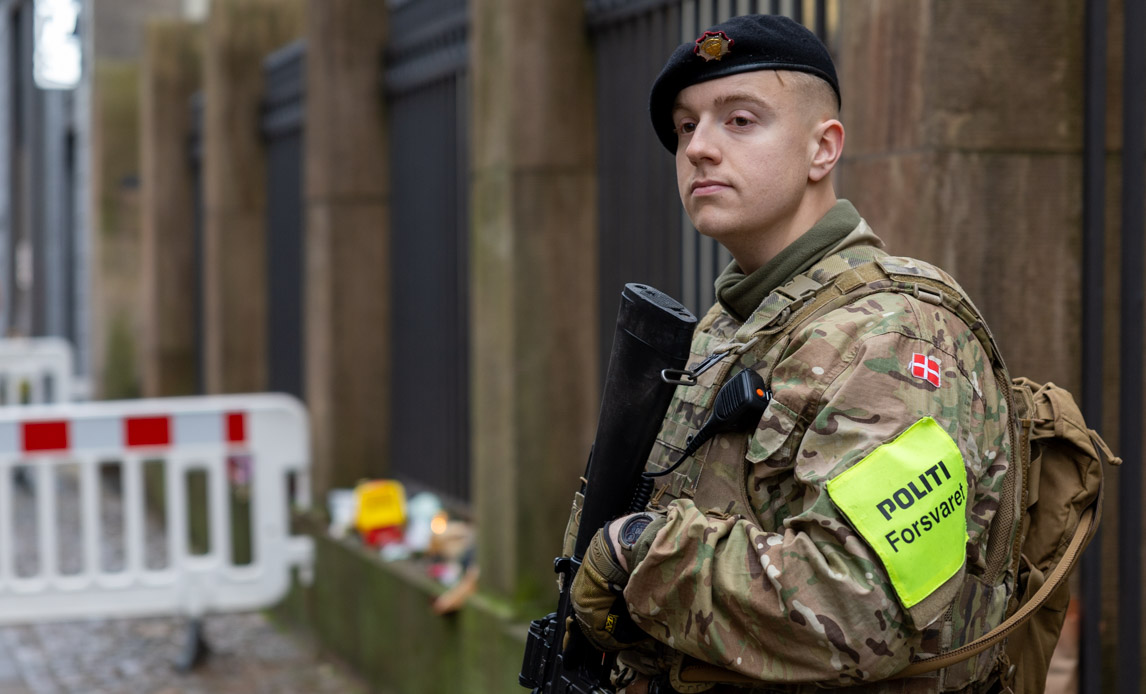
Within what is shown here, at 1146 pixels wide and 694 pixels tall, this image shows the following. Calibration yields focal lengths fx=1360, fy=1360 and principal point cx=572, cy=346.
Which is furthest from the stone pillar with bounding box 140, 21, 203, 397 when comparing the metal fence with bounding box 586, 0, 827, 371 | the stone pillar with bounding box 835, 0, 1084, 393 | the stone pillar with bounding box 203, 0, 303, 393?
the stone pillar with bounding box 835, 0, 1084, 393

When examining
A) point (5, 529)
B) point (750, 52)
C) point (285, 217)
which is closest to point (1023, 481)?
point (750, 52)

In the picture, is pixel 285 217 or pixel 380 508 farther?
pixel 285 217

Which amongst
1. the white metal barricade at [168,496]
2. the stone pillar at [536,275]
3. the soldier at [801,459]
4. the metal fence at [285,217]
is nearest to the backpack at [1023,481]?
the soldier at [801,459]

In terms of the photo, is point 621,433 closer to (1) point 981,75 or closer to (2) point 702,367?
(2) point 702,367

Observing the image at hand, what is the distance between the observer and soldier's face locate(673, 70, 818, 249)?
2018 millimetres

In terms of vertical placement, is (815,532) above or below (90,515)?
above

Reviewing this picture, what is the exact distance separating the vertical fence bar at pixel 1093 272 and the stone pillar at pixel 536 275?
2033 mm

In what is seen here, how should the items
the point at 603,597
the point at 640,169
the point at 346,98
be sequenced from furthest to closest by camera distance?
the point at 346,98, the point at 640,169, the point at 603,597

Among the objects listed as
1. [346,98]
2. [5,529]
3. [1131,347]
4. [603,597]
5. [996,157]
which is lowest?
[5,529]

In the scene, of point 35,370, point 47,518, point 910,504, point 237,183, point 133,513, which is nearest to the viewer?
point 910,504

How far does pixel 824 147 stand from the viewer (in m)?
2.08

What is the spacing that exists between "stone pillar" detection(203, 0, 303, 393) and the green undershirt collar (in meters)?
6.89

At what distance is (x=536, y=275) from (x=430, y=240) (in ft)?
5.19

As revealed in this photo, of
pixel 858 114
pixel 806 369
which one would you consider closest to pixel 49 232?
pixel 858 114
